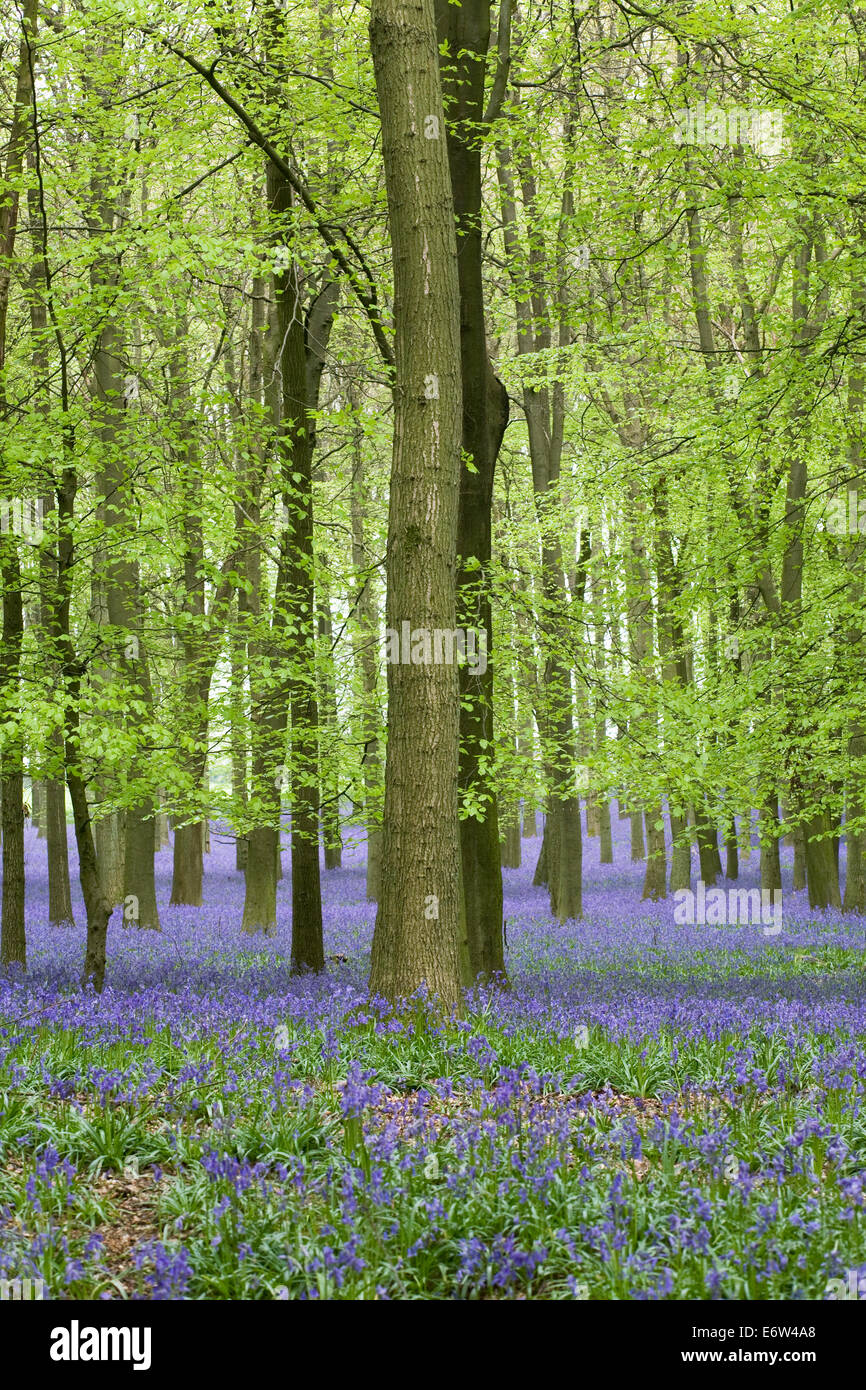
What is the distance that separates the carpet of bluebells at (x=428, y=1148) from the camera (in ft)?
11.3

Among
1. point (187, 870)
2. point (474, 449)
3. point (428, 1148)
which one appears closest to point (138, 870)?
point (187, 870)

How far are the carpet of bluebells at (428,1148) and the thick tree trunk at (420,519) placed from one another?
50 centimetres

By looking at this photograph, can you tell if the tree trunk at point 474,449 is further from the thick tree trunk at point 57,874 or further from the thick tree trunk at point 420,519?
the thick tree trunk at point 57,874

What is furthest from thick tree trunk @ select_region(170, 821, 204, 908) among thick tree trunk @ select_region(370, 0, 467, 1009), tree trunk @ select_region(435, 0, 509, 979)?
thick tree trunk @ select_region(370, 0, 467, 1009)

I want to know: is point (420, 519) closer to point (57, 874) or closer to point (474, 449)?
point (474, 449)

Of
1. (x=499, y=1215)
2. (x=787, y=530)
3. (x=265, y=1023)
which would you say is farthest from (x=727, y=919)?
(x=499, y=1215)

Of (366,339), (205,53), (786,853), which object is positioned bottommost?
(786,853)

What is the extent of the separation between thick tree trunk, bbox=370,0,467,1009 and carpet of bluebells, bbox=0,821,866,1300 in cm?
50

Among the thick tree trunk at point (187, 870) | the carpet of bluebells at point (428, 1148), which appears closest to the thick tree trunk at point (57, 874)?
the thick tree trunk at point (187, 870)

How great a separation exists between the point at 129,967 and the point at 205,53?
32.8 ft

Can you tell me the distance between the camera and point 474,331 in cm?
987

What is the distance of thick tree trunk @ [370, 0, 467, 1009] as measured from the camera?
262 inches

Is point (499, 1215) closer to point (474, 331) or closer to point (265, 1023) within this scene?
point (265, 1023)

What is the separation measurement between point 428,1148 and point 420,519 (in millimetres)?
3948
